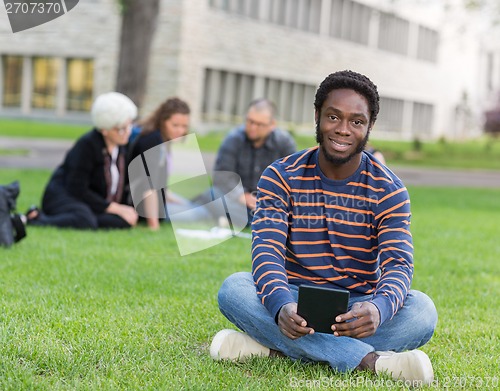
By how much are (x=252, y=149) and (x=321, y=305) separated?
19.7 feet

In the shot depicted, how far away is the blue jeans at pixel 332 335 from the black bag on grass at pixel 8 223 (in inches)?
134

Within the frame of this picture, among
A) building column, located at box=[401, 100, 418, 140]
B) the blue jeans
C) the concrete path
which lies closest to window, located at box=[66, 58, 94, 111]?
the concrete path

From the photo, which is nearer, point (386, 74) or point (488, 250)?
point (488, 250)

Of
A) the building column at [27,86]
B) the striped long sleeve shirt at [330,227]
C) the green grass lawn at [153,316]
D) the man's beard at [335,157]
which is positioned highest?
the building column at [27,86]

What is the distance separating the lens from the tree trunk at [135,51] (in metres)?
16.4

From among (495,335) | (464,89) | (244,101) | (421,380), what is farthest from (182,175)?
(464,89)

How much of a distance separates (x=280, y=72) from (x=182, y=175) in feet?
88.6

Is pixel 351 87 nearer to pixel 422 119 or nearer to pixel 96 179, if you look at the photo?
pixel 96 179

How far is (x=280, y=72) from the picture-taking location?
121 feet

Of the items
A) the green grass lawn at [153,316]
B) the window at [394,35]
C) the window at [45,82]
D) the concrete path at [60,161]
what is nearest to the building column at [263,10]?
the window at [45,82]

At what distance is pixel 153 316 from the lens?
5172 mm

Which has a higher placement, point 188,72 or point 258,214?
point 188,72

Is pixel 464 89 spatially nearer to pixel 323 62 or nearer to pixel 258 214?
pixel 323 62

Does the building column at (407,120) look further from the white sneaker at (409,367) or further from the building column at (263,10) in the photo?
the white sneaker at (409,367)
